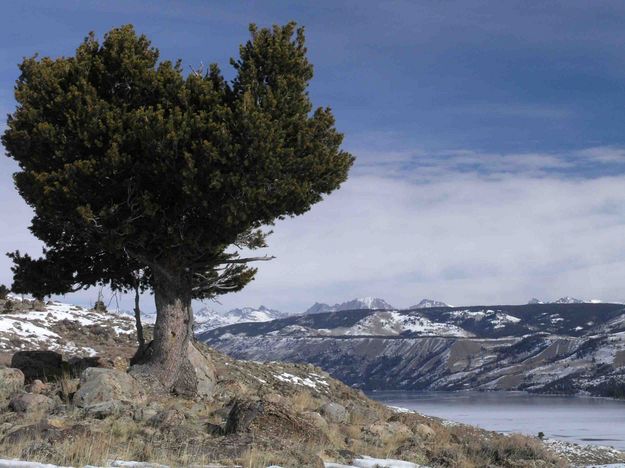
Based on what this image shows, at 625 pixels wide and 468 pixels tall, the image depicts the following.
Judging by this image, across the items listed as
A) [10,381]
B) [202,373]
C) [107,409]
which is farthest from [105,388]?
[202,373]

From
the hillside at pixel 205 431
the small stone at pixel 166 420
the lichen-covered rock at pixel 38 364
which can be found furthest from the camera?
the lichen-covered rock at pixel 38 364

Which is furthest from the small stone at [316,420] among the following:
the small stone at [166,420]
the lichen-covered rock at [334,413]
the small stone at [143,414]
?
the small stone at [143,414]

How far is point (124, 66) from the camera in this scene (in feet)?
71.1

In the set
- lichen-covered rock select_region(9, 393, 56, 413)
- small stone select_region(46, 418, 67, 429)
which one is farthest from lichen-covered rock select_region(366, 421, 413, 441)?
lichen-covered rock select_region(9, 393, 56, 413)

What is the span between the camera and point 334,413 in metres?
19.4

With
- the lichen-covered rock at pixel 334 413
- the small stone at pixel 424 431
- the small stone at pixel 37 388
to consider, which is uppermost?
the small stone at pixel 37 388

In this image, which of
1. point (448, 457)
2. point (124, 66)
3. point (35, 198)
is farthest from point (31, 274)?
point (448, 457)

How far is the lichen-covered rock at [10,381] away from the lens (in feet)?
63.2

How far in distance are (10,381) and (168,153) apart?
8.08m

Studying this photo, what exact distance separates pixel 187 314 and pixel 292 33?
10430mm

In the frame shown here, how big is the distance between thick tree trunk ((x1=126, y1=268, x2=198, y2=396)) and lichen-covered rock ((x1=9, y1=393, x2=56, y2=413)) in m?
5.38

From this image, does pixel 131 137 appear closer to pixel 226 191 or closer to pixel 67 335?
pixel 226 191

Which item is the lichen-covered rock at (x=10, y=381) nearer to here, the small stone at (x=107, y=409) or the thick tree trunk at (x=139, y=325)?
the small stone at (x=107, y=409)

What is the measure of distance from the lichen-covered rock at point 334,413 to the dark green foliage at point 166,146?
624 cm
